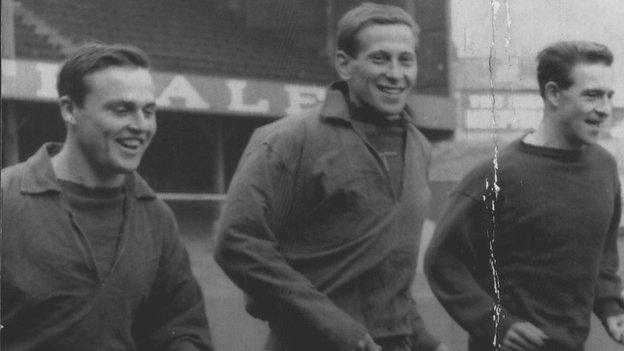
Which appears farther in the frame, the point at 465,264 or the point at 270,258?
the point at 465,264

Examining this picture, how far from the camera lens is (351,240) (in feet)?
6.86

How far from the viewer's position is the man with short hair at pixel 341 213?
2.00 metres

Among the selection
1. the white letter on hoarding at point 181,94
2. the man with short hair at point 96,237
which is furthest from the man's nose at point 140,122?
the white letter on hoarding at point 181,94

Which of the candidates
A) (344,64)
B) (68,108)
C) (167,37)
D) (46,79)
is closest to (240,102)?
(167,37)

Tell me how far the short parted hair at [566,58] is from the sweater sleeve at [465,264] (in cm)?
37

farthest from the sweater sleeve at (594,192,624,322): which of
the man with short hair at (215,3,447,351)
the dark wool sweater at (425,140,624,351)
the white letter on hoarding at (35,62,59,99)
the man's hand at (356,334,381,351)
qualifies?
the white letter on hoarding at (35,62,59,99)

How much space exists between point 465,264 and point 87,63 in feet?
3.67

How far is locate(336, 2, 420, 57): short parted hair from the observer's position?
2.23 meters

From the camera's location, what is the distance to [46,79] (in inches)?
246

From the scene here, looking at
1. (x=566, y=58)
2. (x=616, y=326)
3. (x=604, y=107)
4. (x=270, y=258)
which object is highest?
(x=566, y=58)

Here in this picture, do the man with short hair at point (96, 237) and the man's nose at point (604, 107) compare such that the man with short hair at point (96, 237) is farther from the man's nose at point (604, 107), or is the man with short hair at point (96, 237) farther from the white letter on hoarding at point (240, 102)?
the white letter on hoarding at point (240, 102)

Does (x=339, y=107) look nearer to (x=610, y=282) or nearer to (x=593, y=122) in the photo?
(x=593, y=122)

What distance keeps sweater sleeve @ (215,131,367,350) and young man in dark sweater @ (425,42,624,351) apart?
2.15 feet

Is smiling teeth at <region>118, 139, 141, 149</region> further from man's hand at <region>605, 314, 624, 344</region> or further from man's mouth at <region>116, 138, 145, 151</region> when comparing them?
man's hand at <region>605, 314, 624, 344</region>
